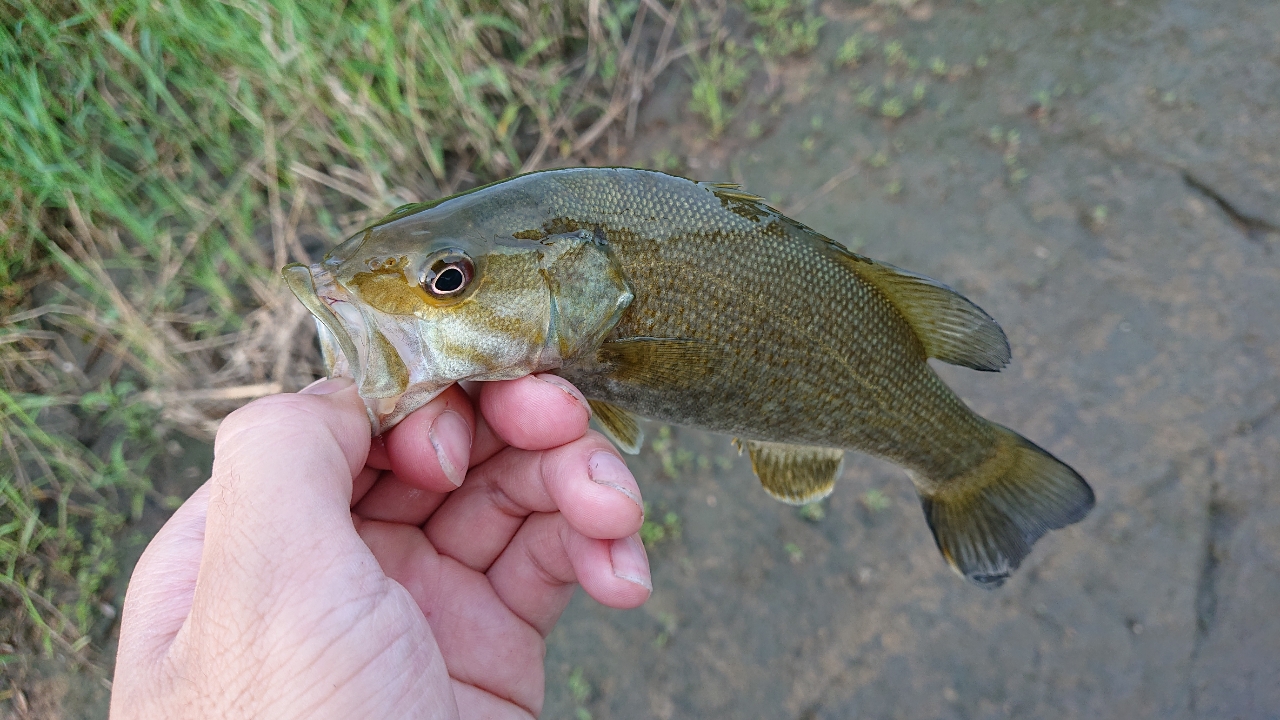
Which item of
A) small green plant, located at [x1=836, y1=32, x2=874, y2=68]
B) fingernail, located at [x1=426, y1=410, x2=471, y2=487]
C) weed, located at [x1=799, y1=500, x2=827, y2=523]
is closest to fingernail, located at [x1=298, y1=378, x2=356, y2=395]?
fingernail, located at [x1=426, y1=410, x2=471, y2=487]

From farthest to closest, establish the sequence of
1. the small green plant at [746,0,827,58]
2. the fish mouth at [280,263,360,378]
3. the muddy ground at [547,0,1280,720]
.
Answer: the small green plant at [746,0,827,58]
the muddy ground at [547,0,1280,720]
the fish mouth at [280,263,360,378]

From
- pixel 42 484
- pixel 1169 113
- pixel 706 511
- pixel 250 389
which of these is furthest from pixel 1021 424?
pixel 42 484

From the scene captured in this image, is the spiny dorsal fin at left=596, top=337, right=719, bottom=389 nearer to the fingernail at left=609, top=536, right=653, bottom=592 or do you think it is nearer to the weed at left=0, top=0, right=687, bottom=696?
the fingernail at left=609, top=536, right=653, bottom=592

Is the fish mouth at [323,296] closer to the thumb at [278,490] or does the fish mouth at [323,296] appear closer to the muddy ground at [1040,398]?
the thumb at [278,490]

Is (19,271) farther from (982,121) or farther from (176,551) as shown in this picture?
(982,121)

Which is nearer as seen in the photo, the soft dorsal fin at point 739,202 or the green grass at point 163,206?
the soft dorsal fin at point 739,202

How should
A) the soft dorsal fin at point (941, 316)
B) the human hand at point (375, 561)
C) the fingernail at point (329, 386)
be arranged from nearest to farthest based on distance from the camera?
the human hand at point (375, 561) → the fingernail at point (329, 386) → the soft dorsal fin at point (941, 316)

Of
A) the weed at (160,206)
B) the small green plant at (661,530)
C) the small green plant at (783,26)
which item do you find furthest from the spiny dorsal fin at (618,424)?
the small green plant at (783,26)
